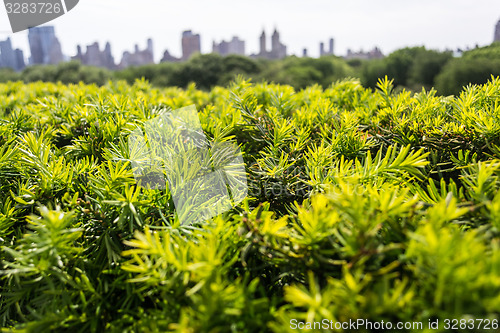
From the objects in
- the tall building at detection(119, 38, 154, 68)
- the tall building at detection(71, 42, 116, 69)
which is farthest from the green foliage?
the tall building at detection(119, 38, 154, 68)

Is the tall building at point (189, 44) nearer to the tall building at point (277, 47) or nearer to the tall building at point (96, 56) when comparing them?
the tall building at point (96, 56)

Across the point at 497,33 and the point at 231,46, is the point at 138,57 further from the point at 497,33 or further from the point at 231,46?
the point at 497,33

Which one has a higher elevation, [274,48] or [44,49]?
[274,48]

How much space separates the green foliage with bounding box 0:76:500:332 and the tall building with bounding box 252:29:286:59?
62787 millimetres

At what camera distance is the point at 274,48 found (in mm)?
64062

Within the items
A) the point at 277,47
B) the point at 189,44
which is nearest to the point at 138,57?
the point at 189,44

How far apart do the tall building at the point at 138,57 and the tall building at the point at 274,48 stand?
68.8 ft

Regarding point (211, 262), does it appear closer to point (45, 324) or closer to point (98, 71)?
point (45, 324)

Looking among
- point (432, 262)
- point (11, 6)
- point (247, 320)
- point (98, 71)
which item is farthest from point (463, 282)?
point (98, 71)

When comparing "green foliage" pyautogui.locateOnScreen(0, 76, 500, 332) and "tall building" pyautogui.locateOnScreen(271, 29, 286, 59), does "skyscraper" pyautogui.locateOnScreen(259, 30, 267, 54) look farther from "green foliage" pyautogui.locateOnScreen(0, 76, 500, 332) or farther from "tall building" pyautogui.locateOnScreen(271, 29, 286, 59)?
"green foliage" pyautogui.locateOnScreen(0, 76, 500, 332)

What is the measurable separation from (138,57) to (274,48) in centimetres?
2773

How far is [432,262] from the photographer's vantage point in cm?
64

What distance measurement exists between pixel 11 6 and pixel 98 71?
102 feet

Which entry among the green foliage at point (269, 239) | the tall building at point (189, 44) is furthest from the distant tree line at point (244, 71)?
the tall building at point (189, 44)
